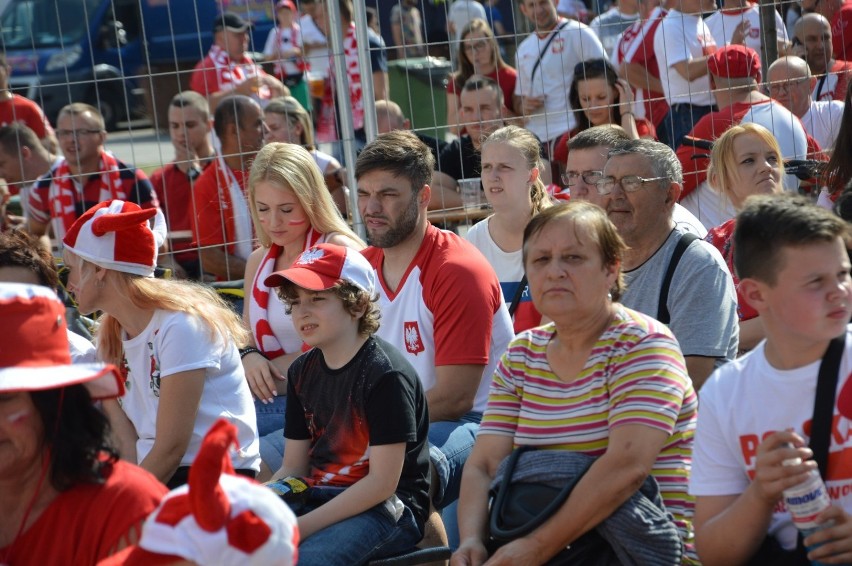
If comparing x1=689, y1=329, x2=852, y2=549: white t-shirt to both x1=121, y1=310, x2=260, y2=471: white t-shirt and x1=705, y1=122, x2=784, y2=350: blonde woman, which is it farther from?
x1=705, y1=122, x2=784, y2=350: blonde woman

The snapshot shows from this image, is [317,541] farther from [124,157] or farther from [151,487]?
[124,157]

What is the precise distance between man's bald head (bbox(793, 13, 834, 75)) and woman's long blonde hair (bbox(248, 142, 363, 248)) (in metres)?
3.55

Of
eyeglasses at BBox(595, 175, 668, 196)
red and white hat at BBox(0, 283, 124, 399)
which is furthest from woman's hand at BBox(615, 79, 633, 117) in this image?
red and white hat at BBox(0, 283, 124, 399)

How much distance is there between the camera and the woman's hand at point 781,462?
2.32 meters

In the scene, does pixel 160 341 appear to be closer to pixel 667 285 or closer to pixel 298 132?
pixel 667 285

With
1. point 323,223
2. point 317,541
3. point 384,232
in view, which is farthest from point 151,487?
point 323,223

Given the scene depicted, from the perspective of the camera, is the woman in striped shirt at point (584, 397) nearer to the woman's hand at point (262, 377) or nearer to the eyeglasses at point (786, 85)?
the woman's hand at point (262, 377)

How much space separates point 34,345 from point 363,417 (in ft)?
4.67

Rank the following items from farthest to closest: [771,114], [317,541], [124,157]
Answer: [124,157] → [771,114] → [317,541]

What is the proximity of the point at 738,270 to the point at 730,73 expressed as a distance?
4.00m

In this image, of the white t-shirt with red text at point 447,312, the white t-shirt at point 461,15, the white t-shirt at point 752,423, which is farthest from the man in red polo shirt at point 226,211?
the white t-shirt at point 752,423

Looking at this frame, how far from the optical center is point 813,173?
536 centimetres

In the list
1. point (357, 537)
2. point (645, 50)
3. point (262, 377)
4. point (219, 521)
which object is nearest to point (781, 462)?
point (219, 521)

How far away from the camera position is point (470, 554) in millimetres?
2943
